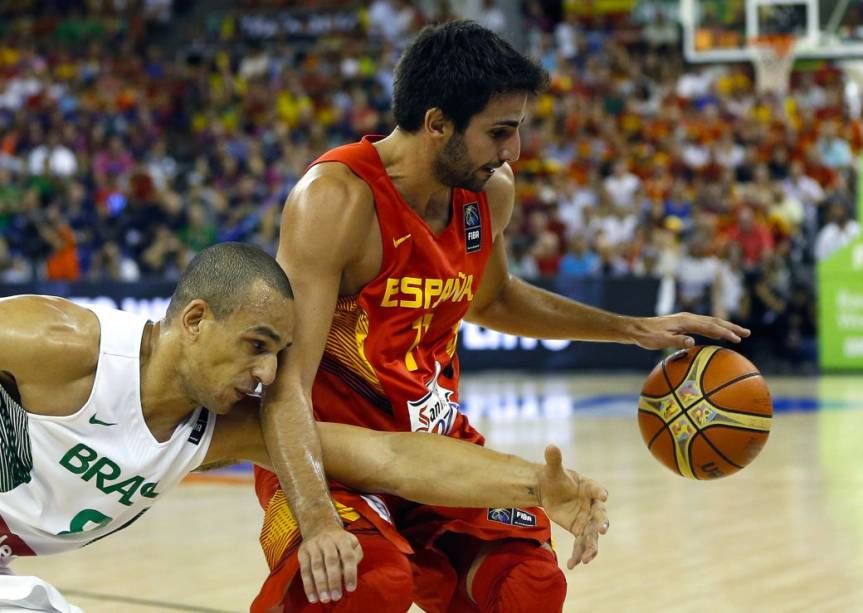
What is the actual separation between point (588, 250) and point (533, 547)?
10124 mm

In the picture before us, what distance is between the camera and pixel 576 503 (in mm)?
2691

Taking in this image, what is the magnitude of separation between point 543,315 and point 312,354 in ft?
3.72

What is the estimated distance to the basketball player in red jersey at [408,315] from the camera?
306cm

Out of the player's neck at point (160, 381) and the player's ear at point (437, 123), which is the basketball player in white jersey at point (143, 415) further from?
the player's ear at point (437, 123)

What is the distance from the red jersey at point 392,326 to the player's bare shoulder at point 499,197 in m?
0.24

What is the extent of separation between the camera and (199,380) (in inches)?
114

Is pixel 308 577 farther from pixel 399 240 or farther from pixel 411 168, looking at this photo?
pixel 411 168

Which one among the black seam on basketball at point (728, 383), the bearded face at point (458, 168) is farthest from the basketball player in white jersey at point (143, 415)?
the black seam on basketball at point (728, 383)

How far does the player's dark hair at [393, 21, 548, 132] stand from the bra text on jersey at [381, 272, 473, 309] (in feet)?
1.41

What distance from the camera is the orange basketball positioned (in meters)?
3.68

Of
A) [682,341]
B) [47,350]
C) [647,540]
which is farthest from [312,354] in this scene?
[647,540]

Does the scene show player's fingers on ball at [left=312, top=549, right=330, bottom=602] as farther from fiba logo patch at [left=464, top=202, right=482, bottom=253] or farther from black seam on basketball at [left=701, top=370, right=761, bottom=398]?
black seam on basketball at [left=701, top=370, right=761, bottom=398]

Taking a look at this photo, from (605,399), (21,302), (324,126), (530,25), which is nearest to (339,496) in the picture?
(21,302)

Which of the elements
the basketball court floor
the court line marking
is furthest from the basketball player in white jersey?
the basketball court floor
